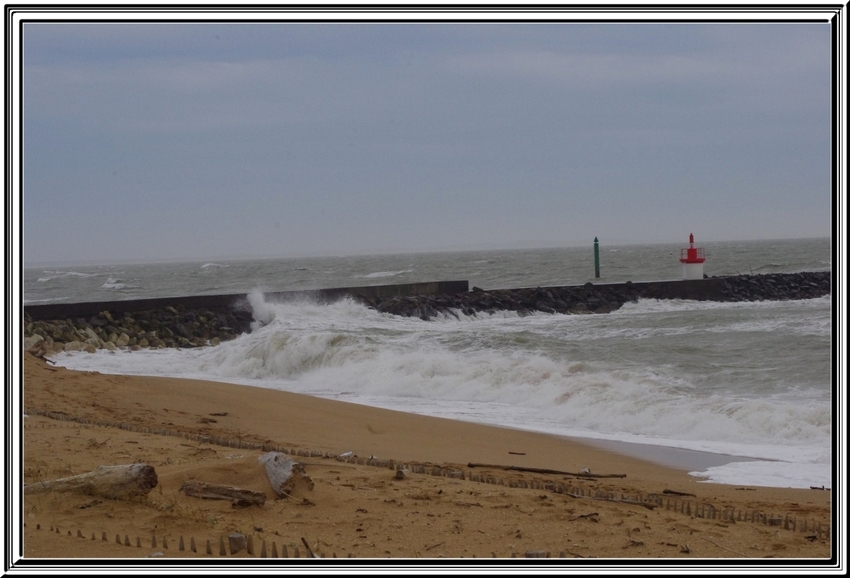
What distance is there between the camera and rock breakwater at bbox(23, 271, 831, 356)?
2003cm

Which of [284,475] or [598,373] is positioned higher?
[284,475]

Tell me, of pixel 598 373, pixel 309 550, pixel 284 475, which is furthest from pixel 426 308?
pixel 309 550

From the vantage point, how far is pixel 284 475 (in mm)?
5062

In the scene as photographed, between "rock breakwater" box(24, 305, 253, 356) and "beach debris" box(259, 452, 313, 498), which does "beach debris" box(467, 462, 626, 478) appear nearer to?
"beach debris" box(259, 452, 313, 498)

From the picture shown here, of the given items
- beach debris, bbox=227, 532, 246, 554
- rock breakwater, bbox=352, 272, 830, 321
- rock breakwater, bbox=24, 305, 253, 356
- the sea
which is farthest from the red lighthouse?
Result: beach debris, bbox=227, 532, 246, 554

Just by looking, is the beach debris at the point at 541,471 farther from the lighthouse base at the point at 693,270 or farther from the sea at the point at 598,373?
the lighthouse base at the point at 693,270

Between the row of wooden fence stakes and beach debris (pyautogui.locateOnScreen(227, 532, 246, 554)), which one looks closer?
beach debris (pyautogui.locateOnScreen(227, 532, 246, 554))

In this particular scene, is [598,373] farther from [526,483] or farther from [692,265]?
[692,265]

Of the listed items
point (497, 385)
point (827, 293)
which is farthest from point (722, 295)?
point (497, 385)

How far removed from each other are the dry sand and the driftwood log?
54mm

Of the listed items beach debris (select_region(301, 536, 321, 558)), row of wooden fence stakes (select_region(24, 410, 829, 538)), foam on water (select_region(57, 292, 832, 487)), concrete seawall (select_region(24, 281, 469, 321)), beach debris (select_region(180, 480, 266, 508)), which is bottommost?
foam on water (select_region(57, 292, 832, 487))

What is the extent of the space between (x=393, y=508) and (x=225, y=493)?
3.24 feet

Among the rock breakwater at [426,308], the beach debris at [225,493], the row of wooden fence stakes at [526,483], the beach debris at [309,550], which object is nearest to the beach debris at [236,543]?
the beach debris at [309,550]

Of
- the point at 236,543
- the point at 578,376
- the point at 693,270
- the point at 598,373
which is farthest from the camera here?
the point at 693,270
